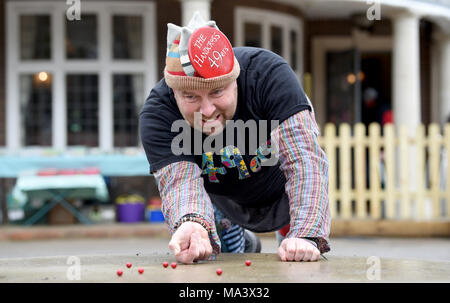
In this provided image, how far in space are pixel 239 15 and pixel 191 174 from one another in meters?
10.1

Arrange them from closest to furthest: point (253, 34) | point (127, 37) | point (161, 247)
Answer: point (161, 247) → point (127, 37) → point (253, 34)

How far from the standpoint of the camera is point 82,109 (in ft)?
39.3

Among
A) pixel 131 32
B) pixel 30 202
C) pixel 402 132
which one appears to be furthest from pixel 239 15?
pixel 30 202

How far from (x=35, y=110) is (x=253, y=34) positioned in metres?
3.73

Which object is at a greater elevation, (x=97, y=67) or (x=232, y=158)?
(x=97, y=67)

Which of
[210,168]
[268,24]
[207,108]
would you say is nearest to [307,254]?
[207,108]

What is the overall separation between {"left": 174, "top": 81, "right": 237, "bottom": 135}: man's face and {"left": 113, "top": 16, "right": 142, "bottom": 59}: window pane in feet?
31.1

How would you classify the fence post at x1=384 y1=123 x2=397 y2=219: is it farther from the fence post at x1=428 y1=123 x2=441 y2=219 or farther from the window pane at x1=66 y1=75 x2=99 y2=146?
the window pane at x1=66 y1=75 x2=99 y2=146

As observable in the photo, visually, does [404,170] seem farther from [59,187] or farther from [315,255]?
[315,255]

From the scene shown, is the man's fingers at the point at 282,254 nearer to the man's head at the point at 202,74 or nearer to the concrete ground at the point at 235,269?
the concrete ground at the point at 235,269

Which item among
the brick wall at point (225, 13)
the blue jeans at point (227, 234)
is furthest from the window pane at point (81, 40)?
the blue jeans at point (227, 234)

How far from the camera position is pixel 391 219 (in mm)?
10539

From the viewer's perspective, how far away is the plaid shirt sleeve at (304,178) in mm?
2736
